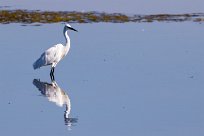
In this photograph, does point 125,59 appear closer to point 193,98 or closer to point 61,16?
point 193,98

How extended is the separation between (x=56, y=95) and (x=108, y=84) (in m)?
1.08

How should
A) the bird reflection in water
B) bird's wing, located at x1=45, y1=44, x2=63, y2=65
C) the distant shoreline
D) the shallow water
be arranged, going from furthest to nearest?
1. the distant shoreline
2. bird's wing, located at x1=45, y1=44, x2=63, y2=65
3. the bird reflection in water
4. the shallow water

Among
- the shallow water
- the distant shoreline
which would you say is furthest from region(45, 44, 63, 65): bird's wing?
the distant shoreline

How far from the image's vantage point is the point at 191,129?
10.8m

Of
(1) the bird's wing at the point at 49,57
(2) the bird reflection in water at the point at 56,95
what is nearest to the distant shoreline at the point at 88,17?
(1) the bird's wing at the point at 49,57

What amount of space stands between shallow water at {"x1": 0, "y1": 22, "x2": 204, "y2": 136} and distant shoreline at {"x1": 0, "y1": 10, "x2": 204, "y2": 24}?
2543 mm

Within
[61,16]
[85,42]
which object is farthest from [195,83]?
[61,16]

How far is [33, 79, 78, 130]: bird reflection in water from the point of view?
1168 cm

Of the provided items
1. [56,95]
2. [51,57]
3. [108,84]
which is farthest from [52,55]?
[56,95]

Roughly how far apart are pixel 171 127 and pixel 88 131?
1.21 m

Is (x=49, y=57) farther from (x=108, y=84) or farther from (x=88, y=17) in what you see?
(x=88, y=17)

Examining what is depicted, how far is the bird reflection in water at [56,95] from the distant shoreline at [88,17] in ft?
32.3

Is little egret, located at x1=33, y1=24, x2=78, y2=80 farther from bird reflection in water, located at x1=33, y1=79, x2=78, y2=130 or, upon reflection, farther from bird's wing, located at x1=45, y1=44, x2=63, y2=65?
bird reflection in water, located at x1=33, y1=79, x2=78, y2=130

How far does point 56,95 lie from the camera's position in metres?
13.8
